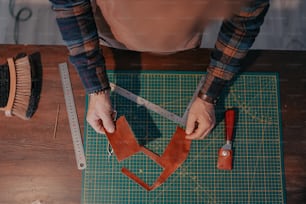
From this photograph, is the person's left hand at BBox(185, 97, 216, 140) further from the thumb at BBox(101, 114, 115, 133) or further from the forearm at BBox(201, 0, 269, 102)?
the thumb at BBox(101, 114, 115, 133)

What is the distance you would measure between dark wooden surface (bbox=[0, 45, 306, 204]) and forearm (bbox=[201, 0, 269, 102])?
223mm

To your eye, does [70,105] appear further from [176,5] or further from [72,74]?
[176,5]

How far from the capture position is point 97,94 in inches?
43.6

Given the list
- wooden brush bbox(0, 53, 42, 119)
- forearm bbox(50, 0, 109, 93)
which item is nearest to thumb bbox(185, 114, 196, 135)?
forearm bbox(50, 0, 109, 93)

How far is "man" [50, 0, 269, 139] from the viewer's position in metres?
0.74

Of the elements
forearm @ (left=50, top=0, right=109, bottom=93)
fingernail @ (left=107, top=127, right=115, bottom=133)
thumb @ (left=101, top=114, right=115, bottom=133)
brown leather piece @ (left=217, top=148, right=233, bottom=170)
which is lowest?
brown leather piece @ (left=217, top=148, right=233, bottom=170)

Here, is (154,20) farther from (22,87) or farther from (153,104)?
(22,87)

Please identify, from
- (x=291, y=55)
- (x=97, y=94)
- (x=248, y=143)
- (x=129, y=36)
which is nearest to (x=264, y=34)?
(x=291, y=55)

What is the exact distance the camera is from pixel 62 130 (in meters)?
1.25

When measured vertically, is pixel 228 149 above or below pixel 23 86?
below

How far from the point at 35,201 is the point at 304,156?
1.05m

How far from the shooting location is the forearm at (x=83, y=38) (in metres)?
0.92

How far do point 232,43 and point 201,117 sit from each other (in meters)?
0.30

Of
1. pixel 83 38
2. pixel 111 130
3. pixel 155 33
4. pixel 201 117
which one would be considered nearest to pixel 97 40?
pixel 83 38
